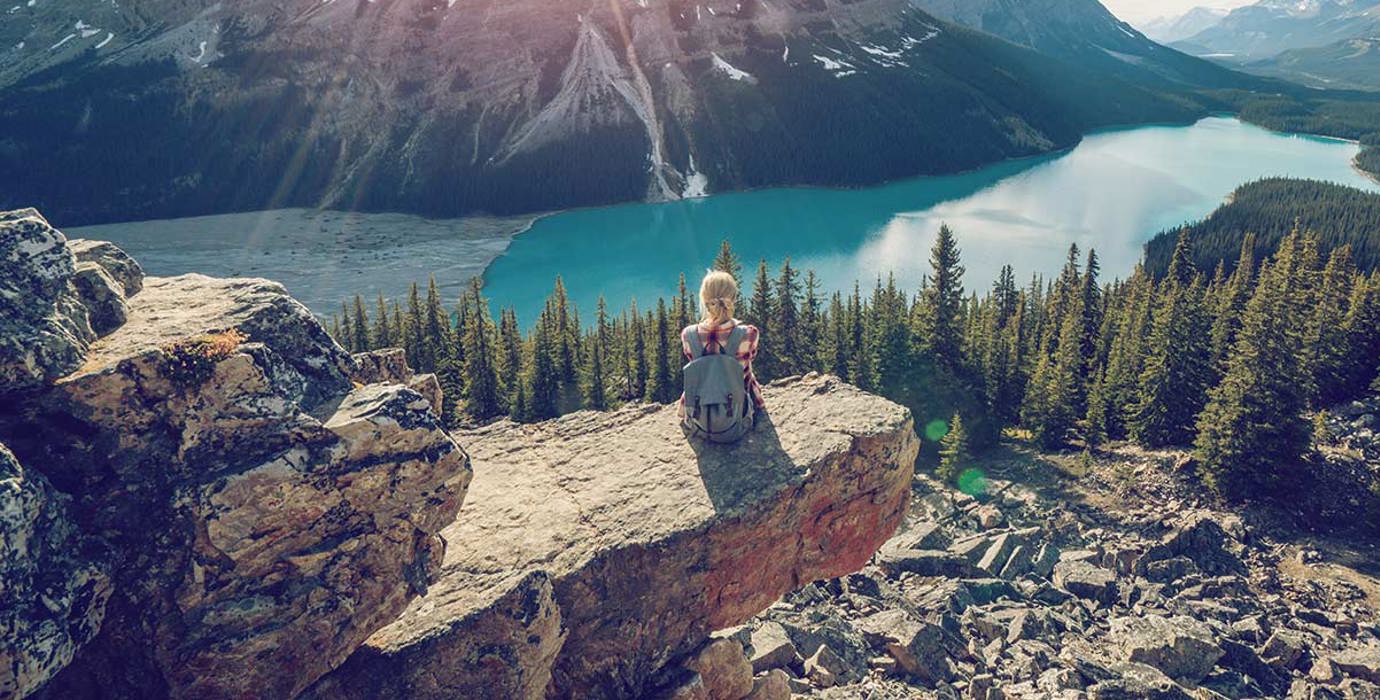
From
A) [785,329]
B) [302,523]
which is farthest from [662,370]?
[302,523]

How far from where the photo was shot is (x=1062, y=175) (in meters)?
177

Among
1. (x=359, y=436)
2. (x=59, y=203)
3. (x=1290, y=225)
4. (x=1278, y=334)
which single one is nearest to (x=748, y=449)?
(x=359, y=436)

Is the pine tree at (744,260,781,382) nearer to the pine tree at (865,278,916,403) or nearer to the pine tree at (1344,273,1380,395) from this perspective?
the pine tree at (865,278,916,403)

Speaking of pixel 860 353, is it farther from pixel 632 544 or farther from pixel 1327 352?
pixel 632 544

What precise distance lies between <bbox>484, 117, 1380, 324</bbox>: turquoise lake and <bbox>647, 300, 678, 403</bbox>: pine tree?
1448 inches

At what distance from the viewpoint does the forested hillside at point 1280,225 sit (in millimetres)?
104938

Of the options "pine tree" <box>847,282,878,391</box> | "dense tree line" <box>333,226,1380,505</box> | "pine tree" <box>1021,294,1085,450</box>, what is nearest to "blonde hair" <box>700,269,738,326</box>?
"dense tree line" <box>333,226,1380,505</box>

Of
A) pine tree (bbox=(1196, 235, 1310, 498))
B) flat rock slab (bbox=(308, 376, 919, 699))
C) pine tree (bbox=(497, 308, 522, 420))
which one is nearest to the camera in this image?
flat rock slab (bbox=(308, 376, 919, 699))

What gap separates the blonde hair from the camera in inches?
508

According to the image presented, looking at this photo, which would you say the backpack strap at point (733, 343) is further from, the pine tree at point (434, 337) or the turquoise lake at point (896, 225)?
the turquoise lake at point (896, 225)

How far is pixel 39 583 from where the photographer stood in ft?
24.2

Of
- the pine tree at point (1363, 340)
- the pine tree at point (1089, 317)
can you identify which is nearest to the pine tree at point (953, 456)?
the pine tree at point (1089, 317)

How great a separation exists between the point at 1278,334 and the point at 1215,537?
485 inches

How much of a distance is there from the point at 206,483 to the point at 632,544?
17.4ft
